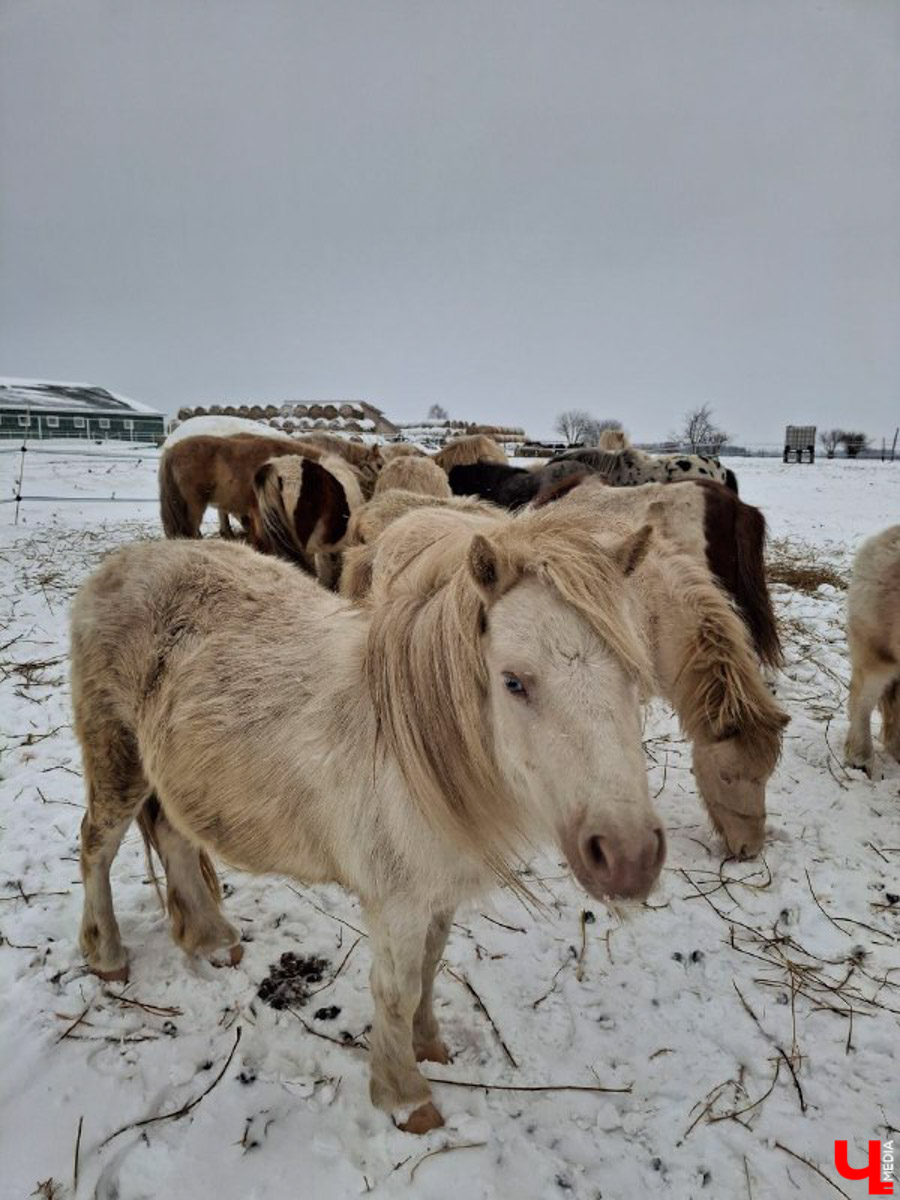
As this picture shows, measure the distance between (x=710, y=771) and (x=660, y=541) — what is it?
1433 mm

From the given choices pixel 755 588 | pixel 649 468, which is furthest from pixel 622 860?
pixel 649 468

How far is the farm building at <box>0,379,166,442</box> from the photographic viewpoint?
28.8 m

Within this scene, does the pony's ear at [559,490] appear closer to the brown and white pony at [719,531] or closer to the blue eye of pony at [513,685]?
the brown and white pony at [719,531]

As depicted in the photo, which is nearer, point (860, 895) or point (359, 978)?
point (359, 978)

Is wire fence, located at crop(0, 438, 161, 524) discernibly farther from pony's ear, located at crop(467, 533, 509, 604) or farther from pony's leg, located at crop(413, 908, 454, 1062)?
pony's ear, located at crop(467, 533, 509, 604)

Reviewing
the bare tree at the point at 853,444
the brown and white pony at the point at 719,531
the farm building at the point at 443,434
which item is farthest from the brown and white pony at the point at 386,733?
the bare tree at the point at 853,444

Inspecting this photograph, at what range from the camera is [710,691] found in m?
2.96

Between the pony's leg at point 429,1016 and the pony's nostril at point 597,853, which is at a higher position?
the pony's nostril at point 597,853

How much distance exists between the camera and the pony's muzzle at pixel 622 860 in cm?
120

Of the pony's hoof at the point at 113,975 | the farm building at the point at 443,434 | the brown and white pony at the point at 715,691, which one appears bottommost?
the pony's hoof at the point at 113,975

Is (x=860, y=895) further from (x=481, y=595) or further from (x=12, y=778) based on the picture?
(x=12, y=778)

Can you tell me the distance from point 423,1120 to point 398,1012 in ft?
1.29

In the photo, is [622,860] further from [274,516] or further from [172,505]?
[172,505]

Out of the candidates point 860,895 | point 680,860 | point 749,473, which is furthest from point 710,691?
point 749,473
